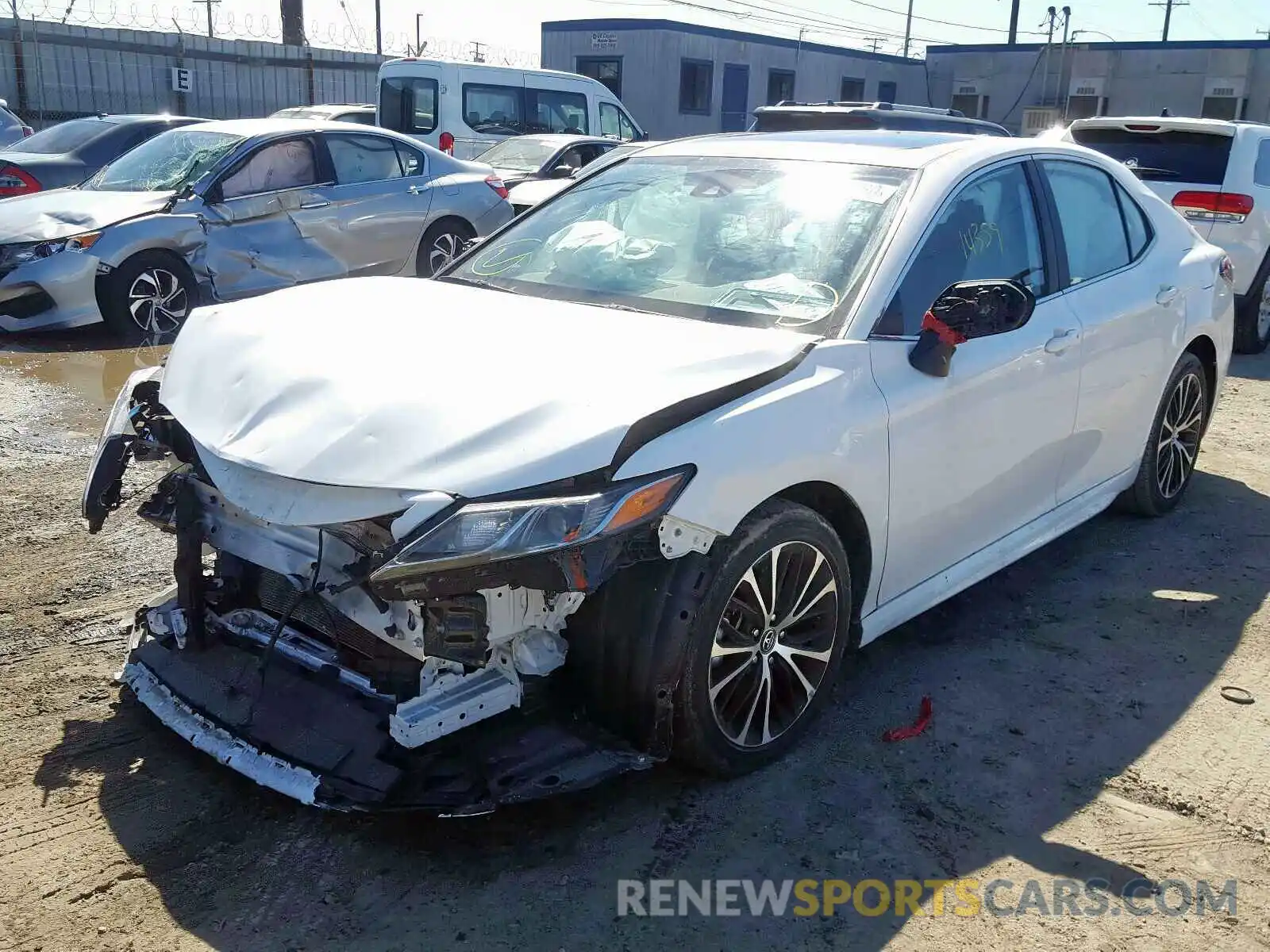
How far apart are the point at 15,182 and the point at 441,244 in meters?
4.27

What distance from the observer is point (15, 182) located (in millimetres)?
11000

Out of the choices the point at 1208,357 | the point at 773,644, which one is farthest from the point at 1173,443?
the point at 773,644

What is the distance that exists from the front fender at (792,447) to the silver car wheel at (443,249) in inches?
299

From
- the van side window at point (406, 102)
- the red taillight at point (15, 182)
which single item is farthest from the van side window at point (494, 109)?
the red taillight at point (15, 182)

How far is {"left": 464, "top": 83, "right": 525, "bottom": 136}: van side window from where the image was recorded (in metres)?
16.0

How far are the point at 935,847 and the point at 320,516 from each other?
1.77 metres

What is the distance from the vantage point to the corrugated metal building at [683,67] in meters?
29.6

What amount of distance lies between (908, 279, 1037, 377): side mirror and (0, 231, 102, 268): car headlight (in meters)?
6.98

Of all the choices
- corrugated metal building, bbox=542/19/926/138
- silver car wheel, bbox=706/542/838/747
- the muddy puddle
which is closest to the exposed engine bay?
silver car wheel, bbox=706/542/838/747

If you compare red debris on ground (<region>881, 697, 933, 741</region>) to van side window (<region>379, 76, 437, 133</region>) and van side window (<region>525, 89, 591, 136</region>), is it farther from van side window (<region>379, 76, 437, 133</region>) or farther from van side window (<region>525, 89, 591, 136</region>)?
van side window (<region>525, 89, 591, 136</region>)

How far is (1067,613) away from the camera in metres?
4.43

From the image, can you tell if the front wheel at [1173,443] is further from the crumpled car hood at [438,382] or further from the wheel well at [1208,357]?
the crumpled car hood at [438,382]

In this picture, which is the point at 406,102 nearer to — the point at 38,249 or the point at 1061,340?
the point at 38,249

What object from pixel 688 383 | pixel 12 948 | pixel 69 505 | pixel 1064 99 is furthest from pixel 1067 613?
pixel 1064 99
